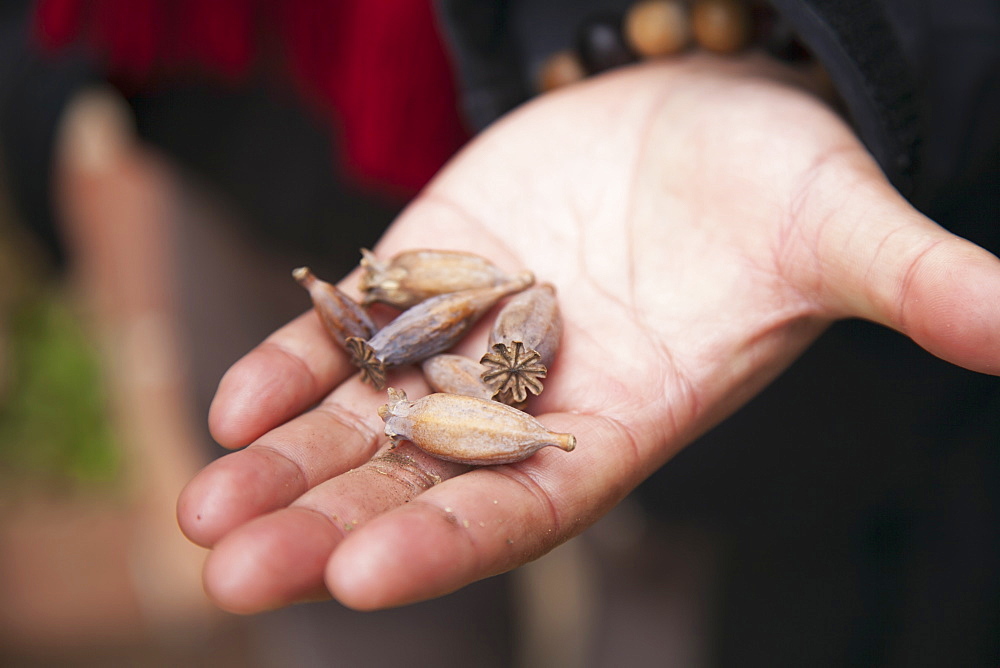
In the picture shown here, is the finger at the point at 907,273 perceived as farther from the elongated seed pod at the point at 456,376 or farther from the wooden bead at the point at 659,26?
the wooden bead at the point at 659,26

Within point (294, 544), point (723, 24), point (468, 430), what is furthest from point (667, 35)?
point (294, 544)

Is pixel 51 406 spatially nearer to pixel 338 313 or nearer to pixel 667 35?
pixel 338 313

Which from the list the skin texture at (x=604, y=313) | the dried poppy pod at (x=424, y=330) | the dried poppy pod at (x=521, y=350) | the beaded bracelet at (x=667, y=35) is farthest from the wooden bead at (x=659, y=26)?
the dried poppy pod at (x=521, y=350)

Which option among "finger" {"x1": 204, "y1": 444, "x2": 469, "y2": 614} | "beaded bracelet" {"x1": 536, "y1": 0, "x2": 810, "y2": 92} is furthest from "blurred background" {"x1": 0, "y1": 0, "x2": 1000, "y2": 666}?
"finger" {"x1": 204, "y1": 444, "x2": 469, "y2": 614}

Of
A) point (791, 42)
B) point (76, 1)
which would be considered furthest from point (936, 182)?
point (76, 1)

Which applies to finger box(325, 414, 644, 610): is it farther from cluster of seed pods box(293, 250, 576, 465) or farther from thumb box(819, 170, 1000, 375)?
thumb box(819, 170, 1000, 375)

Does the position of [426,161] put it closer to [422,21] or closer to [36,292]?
[422,21]
